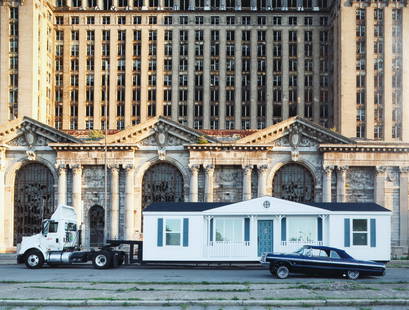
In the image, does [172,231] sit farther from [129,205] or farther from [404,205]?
[404,205]

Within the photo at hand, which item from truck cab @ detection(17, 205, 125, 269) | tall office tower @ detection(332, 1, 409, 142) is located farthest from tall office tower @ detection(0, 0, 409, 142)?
truck cab @ detection(17, 205, 125, 269)

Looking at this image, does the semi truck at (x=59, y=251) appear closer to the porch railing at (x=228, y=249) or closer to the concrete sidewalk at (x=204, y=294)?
the porch railing at (x=228, y=249)

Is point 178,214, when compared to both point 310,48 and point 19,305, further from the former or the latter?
point 310,48

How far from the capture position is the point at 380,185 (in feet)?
229

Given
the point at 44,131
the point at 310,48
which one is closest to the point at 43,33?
the point at 310,48

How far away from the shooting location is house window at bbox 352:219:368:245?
153ft

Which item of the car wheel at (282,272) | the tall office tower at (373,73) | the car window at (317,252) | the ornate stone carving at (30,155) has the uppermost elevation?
the tall office tower at (373,73)

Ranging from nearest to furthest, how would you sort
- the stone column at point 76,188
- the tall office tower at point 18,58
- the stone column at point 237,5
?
the stone column at point 76,188 → the tall office tower at point 18,58 → the stone column at point 237,5

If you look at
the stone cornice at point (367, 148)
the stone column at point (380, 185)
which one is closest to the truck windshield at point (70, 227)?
the stone cornice at point (367, 148)

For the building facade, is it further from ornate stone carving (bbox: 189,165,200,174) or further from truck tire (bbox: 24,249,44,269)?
truck tire (bbox: 24,249,44,269)

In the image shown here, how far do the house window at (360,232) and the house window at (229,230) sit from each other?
7410mm

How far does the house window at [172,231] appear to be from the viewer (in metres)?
47.3

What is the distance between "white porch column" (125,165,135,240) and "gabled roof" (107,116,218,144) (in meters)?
2.97

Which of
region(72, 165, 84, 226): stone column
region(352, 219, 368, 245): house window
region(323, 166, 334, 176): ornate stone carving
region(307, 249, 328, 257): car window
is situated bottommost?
region(307, 249, 328, 257): car window
